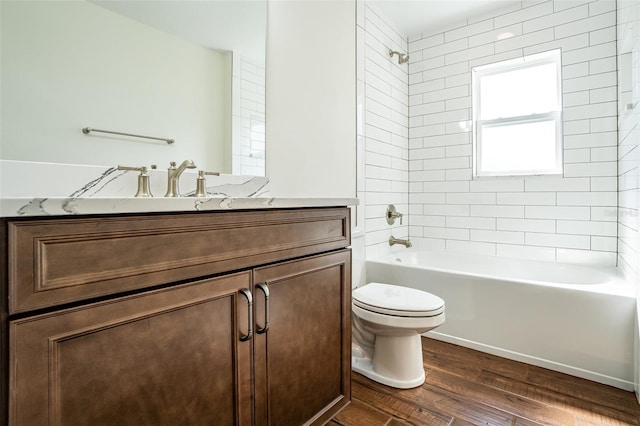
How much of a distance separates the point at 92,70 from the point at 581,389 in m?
2.54

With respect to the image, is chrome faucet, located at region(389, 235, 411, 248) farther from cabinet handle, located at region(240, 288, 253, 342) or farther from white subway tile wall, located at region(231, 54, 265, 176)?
cabinet handle, located at region(240, 288, 253, 342)

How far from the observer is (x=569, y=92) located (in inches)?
93.4

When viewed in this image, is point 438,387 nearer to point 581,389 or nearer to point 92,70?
point 581,389

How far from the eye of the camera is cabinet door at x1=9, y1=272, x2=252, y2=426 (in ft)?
2.00

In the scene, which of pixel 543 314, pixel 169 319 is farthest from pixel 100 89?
pixel 543 314

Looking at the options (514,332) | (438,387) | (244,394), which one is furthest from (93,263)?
(514,332)

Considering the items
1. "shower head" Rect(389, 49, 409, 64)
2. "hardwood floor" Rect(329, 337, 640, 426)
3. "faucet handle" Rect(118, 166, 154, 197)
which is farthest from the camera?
"shower head" Rect(389, 49, 409, 64)

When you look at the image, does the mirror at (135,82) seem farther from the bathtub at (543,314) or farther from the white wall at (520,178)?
the white wall at (520,178)

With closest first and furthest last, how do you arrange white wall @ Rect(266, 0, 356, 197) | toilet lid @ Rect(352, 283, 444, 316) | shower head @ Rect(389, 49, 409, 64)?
toilet lid @ Rect(352, 283, 444, 316) < white wall @ Rect(266, 0, 356, 197) < shower head @ Rect(389, 49, 409, 64)

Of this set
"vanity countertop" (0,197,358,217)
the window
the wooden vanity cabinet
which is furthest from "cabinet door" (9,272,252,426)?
the window

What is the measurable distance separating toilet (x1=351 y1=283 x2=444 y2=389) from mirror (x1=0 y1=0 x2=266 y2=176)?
92cm

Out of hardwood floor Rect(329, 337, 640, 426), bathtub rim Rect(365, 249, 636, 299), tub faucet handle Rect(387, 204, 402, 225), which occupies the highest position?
tub faucet handle Rect(387, 204, 402, 225)

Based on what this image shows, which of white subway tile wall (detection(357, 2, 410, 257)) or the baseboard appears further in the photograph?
white subway tile wall (detection(357, 2, 410, 257))

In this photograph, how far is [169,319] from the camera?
0.80 meters
